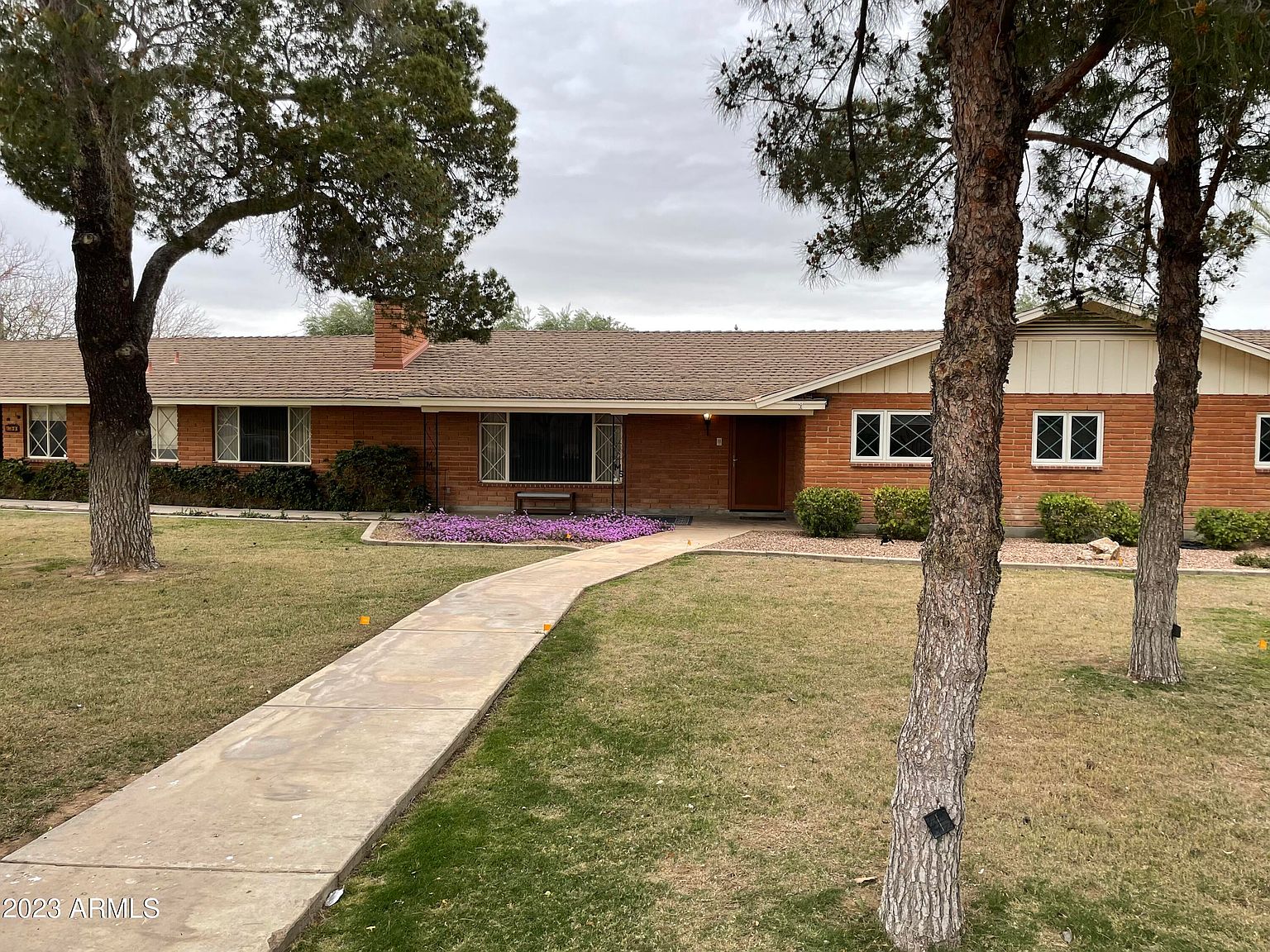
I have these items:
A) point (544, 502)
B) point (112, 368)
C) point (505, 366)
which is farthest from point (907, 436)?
point (112, 368)

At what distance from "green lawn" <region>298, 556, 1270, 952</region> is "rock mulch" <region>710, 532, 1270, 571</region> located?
15.5 ft

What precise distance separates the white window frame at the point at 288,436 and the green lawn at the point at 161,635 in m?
4.50

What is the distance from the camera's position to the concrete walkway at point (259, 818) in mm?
2875

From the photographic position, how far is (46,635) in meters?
6.99

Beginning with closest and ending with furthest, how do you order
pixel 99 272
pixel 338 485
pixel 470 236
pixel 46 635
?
pixel 46 635 → pixel 99 272 → pixel 470 236 → pixel 338 485

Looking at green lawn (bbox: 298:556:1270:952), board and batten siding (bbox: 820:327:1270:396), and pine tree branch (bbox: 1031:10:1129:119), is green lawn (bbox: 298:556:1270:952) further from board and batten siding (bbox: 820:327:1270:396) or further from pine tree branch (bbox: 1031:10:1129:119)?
board and batten siding (bbox: 820:327:1270:396)

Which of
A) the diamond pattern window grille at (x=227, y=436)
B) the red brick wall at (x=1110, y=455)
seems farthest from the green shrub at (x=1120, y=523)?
the diamond pattern window grille at (x=227, y=436)

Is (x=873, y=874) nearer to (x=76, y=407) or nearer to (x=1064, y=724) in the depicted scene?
(x=1064, y=724)

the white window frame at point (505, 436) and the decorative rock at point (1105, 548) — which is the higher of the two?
the white window frame at point (505, 436)

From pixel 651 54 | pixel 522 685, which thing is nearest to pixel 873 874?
pixel 522 685

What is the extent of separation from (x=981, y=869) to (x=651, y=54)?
17.8ft

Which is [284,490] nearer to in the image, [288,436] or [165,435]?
[288,436]

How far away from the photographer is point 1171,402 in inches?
231

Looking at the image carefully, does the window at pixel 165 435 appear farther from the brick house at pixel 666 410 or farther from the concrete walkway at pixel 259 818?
the concrete walkway at pixel 259 818
